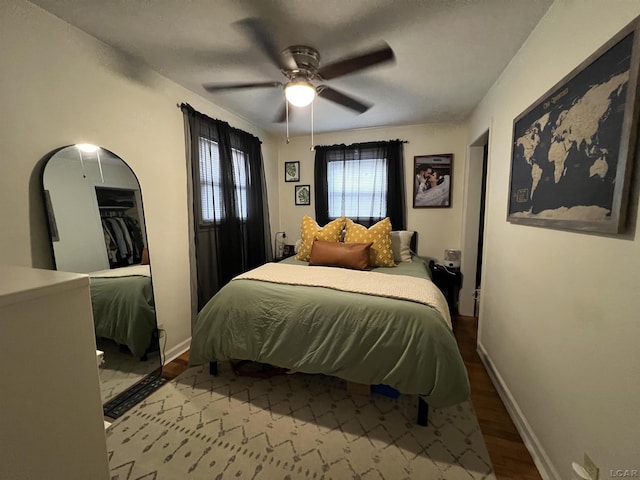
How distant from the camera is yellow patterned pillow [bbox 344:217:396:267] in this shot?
2.72 m

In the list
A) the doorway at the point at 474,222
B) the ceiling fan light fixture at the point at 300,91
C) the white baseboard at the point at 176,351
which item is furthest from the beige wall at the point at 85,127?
the doorway at the point at 474,222

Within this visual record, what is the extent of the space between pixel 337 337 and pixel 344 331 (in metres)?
0.06

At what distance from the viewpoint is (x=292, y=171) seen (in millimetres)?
3969

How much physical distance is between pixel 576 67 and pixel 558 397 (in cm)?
148

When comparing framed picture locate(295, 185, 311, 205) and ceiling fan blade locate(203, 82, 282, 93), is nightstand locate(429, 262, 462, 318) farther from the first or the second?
ceiling fan blade locate(203, 82, 282, 93)

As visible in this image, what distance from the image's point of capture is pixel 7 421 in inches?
21.9

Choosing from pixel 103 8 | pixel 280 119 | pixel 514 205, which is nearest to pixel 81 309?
pixel 103 8

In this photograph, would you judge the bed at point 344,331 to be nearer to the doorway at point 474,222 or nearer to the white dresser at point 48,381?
the white dresser at point 48,381

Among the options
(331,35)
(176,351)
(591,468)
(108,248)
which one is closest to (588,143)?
(591,468)

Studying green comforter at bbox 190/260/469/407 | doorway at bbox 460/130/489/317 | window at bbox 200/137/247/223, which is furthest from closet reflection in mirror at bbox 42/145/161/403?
doorway at bbox 460/130/489/317

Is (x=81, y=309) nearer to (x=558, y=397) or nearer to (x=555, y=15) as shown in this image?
(x=558, y=397)

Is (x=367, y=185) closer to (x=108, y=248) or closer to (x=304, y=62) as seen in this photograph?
(x=304, y=62)

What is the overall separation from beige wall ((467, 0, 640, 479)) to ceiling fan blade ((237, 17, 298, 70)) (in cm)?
150

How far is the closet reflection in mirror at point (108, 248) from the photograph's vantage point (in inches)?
62.2
